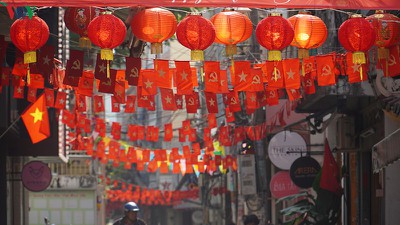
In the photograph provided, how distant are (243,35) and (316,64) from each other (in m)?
4.12

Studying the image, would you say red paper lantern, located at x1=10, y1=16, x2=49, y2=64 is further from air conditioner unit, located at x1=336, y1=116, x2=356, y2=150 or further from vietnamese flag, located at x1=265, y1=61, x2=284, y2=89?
air conditioner unit, located at x1=336, y1=116, x2=356, y2=150

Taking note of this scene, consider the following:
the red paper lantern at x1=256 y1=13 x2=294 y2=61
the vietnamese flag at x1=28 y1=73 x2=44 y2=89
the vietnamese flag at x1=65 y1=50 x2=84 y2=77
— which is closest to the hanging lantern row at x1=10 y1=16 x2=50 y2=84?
the vietnamese flag at x1=65 y1=50 x2=84 y2=77

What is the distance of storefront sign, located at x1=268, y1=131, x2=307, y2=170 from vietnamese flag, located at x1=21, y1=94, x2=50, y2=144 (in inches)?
375

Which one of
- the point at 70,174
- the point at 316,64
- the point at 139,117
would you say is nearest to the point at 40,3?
the point at 316,64

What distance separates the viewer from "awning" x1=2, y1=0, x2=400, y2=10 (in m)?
13.1

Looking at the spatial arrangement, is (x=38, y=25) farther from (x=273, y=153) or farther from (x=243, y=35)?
(x=273, y=153)

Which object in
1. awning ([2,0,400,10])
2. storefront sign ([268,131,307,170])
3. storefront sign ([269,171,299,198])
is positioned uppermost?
awning ([2,0,400,10])

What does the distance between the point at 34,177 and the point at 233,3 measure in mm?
16257

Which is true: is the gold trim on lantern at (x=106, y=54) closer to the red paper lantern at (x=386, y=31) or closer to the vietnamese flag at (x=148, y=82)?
the red paper lantern at (x=386, y=31)

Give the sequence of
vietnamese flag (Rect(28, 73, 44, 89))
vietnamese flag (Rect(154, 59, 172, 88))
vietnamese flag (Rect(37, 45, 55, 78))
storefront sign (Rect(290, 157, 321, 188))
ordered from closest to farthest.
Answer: vietnamese flag (Rect(37, 45, 55, 78)) → vietnamese flag (Rect(154, 59, 172, 88)) → vietnamese flag (Rect(28, 73, 44, 89)) → storefront sign (Rect(290, 157, 321, 188))

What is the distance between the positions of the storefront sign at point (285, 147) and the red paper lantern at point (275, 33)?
13427mm

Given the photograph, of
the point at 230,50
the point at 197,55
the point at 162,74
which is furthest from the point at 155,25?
the point at 162,74

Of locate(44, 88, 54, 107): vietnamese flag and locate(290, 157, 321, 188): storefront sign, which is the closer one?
locate(44, 88, 54, 107): vietnamese flag

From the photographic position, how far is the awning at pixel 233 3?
13.1 m
